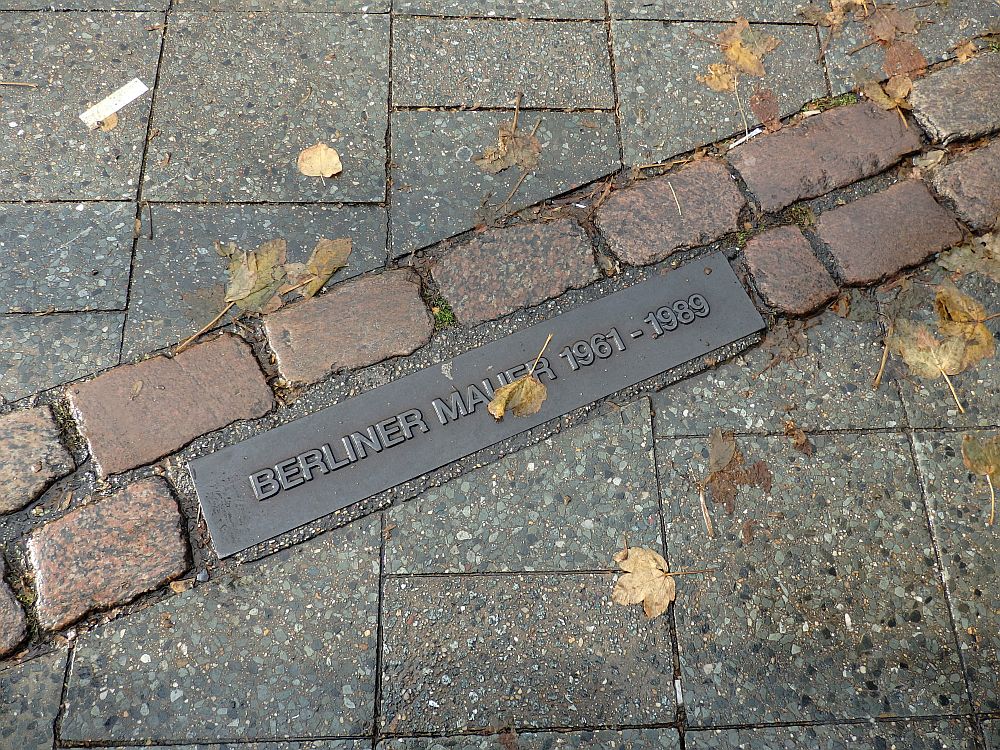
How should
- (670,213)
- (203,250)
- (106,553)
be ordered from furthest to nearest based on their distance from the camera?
1. (670,213)
2. (203,250)
3. (106,553)

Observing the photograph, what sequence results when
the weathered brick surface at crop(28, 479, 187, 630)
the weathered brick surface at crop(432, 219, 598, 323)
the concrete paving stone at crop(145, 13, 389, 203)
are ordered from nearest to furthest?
the weathered brick surface at crop(28, 479, 187, 630)
the weathered brick surface at crop(432, 219, 598, 323)
the concrete paving stone at crop(145, 13, 389, 203)

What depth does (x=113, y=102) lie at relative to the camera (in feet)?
7.79

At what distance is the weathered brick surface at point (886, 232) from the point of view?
2.26 m

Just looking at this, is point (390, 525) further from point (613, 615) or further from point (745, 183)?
point (745, 183)

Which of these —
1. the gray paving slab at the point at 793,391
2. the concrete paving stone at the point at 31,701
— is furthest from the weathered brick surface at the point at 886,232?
the concrete paving stone at the point at 31,701

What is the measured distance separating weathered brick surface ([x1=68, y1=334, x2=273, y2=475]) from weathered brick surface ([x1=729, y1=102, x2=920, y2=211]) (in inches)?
68.0

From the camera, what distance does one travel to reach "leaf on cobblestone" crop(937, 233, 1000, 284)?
2.29 m

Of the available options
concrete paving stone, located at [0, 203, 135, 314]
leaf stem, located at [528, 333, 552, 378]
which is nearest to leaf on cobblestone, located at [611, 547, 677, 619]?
leaf stem, located at [528, 333, 552, 378]

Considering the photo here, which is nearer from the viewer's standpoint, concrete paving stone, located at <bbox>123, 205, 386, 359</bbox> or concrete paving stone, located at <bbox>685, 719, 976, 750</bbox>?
concrete paving stone, located at <bbox>685, 719, 976, 750</bbox>

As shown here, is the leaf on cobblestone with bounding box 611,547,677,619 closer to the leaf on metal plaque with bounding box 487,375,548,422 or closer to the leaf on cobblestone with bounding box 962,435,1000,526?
the leaf on metal plaque with bounding box 487,375,548,422

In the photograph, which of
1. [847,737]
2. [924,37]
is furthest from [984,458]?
[924,37]

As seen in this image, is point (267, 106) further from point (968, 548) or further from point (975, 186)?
point (968, 548)

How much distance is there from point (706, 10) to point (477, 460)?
191 cm

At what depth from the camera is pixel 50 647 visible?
1.78 m
